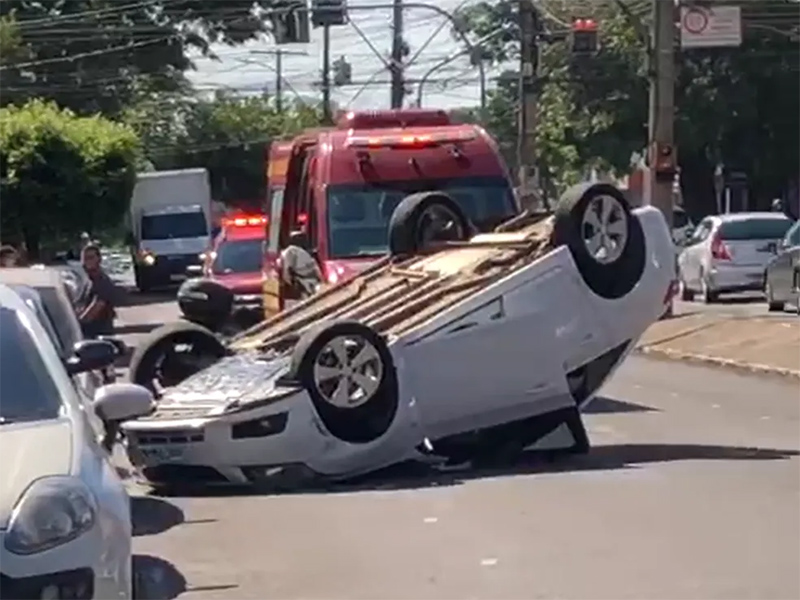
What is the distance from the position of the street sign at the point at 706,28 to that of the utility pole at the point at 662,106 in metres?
3.22

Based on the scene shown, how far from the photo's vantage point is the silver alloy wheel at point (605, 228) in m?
16.0

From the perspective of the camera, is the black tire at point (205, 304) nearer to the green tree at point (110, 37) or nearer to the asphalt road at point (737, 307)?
the asphalt road at point (737, 307)

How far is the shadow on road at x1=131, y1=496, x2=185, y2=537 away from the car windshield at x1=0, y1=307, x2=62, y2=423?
3.79 m

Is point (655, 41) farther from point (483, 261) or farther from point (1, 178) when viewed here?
point (483, 261)

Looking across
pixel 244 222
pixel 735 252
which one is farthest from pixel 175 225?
pixel 735 252

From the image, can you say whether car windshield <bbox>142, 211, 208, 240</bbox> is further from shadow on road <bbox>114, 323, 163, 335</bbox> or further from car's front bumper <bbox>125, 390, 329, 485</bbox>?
car's front bumper <bbox>125, 390, 329, 485</bbox>

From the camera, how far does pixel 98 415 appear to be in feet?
33.2

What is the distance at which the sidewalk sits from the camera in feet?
86.1

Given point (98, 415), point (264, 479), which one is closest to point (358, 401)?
point (264, 479)

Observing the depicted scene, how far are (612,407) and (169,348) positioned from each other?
19.0 feet

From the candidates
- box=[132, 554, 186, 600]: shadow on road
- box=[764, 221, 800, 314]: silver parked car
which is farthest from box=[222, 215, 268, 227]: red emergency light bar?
box=[132, 554, 186, 600]: shadow on road

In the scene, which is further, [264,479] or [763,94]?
[763,94]

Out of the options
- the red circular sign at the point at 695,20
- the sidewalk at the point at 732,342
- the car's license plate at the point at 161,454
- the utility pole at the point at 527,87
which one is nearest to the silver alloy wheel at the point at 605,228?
the car's license plate at the point at 161,454

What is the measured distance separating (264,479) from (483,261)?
2339mm
